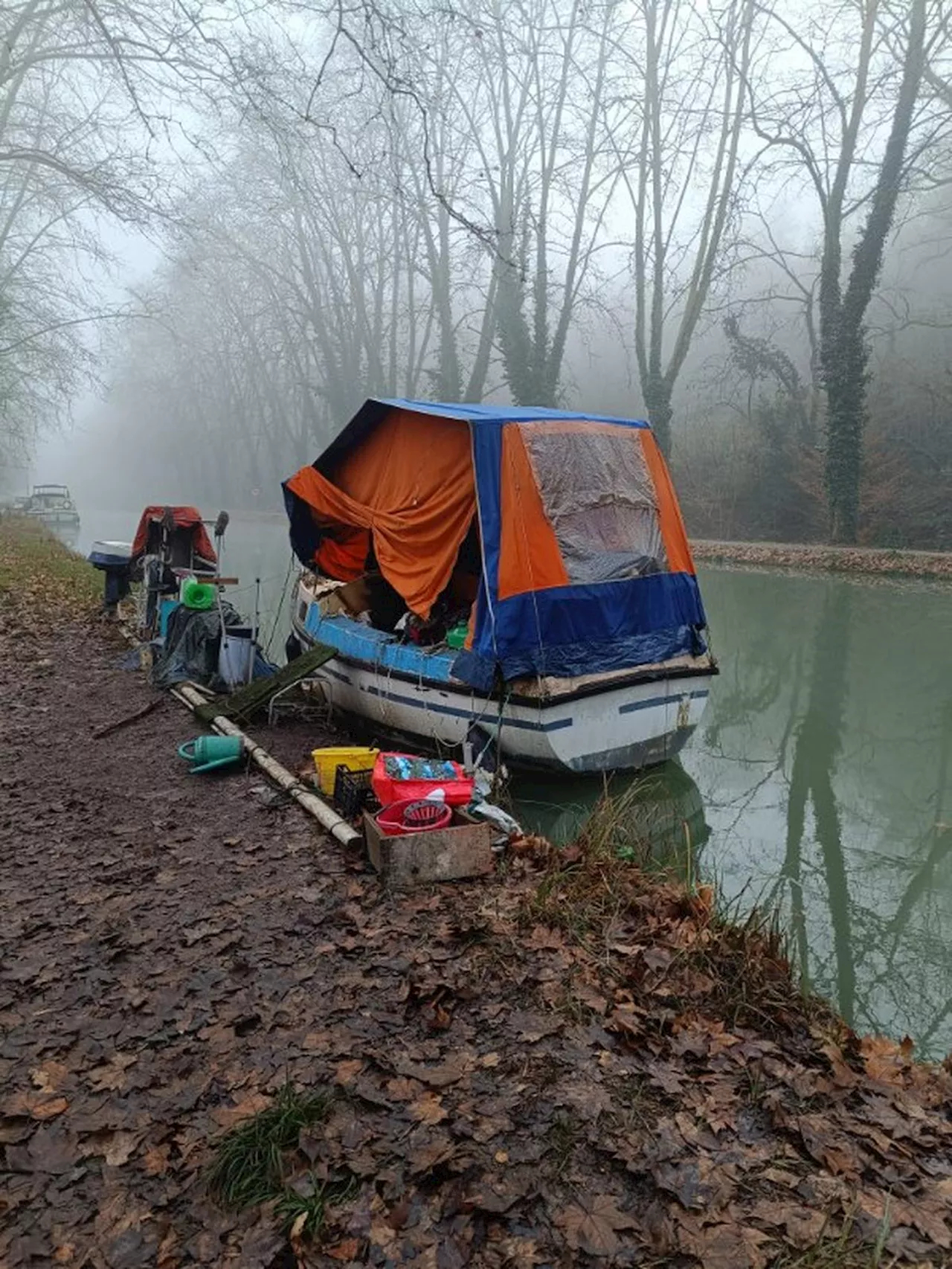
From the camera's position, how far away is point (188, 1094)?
2.81 metres

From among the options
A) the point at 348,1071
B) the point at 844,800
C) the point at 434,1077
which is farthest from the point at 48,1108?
the point at 844,800

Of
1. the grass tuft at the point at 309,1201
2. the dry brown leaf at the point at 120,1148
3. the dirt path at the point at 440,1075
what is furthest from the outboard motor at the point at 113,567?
the grass tuft at the point at 309,1201

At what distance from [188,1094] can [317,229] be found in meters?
35.6

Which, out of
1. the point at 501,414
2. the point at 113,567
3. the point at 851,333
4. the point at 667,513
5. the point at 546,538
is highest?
the point at 851,333

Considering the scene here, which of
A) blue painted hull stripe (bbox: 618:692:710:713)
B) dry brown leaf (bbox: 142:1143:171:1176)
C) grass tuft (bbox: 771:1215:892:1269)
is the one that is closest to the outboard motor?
blue painted hull stripe (bbox: 618:692:710:713)

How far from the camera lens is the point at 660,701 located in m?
7.22

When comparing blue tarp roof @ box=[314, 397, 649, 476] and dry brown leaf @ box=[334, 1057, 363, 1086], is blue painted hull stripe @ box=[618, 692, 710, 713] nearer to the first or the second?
blue tarp roof @ box=[314, 397, 649, 476]

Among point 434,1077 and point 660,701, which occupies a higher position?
point 660,701

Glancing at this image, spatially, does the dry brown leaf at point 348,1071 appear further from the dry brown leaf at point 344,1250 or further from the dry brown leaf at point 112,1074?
the dry brown leaf at point 112,1074

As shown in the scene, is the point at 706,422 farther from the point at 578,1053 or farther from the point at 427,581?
the point at 578,1053

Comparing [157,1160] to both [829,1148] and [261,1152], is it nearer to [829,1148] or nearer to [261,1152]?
[261,1152]

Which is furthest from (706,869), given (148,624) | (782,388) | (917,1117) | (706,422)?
(706,422)

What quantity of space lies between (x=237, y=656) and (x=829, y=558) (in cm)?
1513

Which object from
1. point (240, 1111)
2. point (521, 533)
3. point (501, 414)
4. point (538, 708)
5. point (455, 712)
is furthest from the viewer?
point (501, 414)
